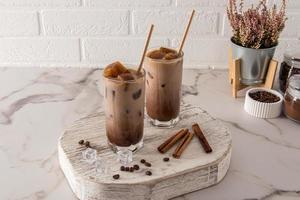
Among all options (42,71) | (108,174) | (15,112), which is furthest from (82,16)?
(108,174)

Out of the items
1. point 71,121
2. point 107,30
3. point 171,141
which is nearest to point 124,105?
point 171,141

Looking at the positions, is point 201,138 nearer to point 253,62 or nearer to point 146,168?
point 146,168

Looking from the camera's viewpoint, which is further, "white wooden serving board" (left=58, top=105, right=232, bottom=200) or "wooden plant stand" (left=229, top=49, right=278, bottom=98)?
"wooden plant stand" (left=229, top=49, right=278, bottom=98)

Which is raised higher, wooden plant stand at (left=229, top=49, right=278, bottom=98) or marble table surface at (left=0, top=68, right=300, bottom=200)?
wooden plant stand at (left=229, top=49, right=278, bottom=98)

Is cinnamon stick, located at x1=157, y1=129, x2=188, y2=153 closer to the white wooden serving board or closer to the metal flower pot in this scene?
the white wooden serving board

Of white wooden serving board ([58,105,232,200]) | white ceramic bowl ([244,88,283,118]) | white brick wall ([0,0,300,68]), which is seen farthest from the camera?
white brick wall ([0,0,300,68])

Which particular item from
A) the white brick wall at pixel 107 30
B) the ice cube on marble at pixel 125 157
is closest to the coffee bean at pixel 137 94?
the ice cube on marble at pixel 125 157

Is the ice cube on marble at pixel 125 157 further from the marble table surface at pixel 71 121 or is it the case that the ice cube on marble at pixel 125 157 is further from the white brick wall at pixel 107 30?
the white brick wall at pixel 107 30

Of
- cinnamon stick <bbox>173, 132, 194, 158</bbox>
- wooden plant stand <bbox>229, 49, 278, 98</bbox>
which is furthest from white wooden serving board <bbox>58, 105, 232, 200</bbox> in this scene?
wooden plant stand <bbox>229, 49, 278, 98</bbox>
